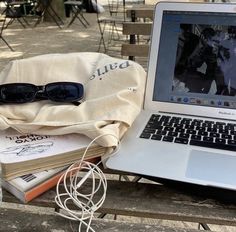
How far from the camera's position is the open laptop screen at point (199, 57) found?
855 millimetres

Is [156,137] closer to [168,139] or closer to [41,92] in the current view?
[168,139]

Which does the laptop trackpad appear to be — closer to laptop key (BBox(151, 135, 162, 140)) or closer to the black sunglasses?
laptop key (BBox(151, 135, 162, 140))

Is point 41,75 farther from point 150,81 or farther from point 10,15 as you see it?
point 10,15

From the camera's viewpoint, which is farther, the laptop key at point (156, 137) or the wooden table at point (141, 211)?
the laptop key at point (156, 137)

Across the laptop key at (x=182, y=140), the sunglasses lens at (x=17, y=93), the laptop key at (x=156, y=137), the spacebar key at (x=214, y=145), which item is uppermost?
the sunglasses lens at (x=17, y=93)

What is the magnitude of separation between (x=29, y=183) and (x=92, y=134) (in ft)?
0.45

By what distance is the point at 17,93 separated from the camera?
852 millimetres

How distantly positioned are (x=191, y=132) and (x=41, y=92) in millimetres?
327

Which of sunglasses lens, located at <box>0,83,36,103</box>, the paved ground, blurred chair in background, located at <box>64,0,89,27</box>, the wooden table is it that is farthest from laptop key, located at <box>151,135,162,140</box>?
blurred chair in background, located at <box>64,0,89,27</box>

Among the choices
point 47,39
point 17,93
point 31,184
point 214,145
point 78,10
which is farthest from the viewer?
point 78,10

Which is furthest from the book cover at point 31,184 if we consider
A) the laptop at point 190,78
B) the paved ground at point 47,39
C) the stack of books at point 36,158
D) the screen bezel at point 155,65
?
the paved ground at point 47,39

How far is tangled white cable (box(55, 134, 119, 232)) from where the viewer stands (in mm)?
618

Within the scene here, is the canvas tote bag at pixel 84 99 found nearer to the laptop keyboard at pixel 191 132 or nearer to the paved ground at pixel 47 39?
the laptop keyboard at pixel 191 132

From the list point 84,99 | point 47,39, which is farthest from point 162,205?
point 47,39
